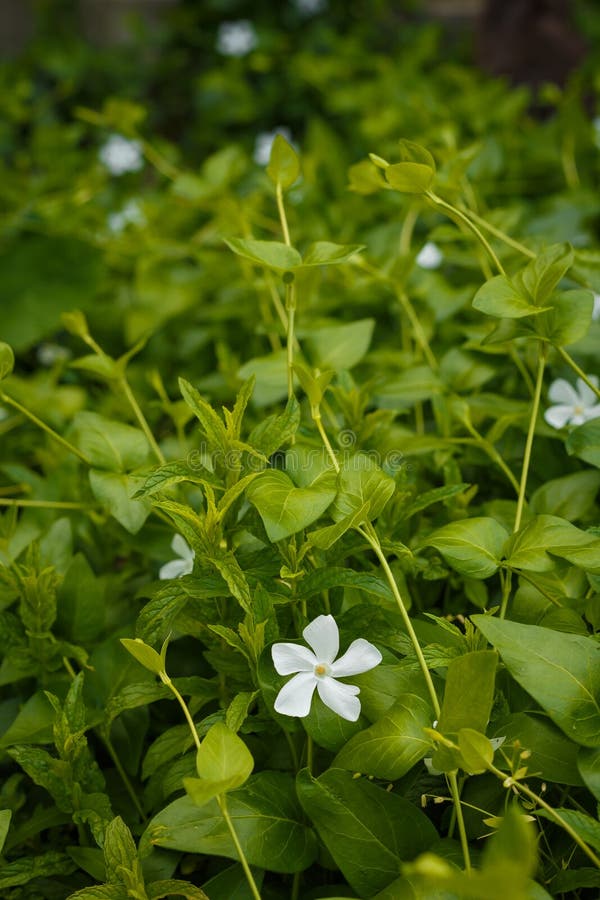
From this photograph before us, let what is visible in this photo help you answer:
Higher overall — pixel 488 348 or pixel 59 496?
pixel 488 348

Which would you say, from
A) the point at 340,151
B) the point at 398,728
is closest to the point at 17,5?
the point at 340,151

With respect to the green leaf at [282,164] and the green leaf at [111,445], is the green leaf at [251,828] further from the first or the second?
the green leaf at [282,164]

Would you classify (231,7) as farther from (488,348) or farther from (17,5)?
A: (488,348)

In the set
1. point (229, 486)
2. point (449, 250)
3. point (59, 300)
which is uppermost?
point (229, 486)

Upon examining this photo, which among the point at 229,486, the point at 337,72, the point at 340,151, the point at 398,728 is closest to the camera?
the point at 398,728

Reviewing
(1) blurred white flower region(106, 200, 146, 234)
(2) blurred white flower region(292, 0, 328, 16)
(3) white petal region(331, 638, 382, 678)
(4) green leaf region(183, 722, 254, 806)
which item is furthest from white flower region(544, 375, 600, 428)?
(2) blurred white flower region(292, 0, 328, 16)

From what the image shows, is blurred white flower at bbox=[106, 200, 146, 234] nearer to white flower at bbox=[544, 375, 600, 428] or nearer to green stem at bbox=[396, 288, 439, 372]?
green stem at bbox=[396, 288, 439, 372]

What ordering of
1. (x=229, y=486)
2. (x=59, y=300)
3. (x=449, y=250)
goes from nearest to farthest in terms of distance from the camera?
(x=229, y=486)
(x=449, y=250)
(x=59, y=300)
